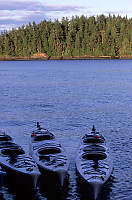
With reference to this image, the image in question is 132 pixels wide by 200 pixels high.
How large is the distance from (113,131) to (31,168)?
19163 mm

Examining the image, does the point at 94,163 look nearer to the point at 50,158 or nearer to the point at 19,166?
the point at 50,158

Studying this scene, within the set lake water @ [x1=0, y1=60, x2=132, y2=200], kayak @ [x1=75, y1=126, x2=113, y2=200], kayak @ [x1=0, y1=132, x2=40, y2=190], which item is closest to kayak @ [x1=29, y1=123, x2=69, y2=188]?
kayak @ [x1=0, y1=132, x2=40, y2=190]

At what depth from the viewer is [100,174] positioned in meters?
20.6

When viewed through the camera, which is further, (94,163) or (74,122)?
(74,122)

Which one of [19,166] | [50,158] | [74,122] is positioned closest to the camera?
[19,166]

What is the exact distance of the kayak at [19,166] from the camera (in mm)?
21109

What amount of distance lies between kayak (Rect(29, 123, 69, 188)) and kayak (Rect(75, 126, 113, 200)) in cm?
119

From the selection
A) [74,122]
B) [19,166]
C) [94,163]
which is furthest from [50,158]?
[74,122]

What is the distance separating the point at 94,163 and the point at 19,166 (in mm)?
5268

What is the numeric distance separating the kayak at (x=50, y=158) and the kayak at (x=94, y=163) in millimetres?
1188

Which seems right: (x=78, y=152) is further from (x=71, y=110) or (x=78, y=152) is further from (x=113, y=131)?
(x=71, y=110)

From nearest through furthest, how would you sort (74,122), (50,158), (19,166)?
(19,166)
(50,158)
(74,122)

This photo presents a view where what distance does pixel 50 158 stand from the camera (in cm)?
2342

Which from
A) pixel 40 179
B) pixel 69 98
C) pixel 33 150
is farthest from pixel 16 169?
pixel 69 98
